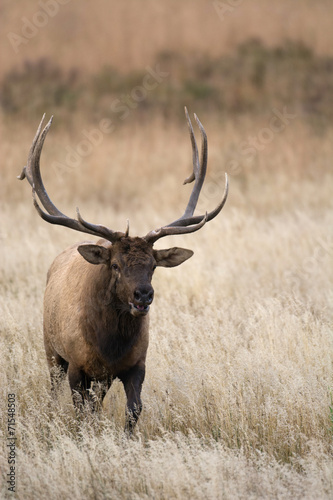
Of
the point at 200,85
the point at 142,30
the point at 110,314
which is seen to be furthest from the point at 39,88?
the point at 110,314

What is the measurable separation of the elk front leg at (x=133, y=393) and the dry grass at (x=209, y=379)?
0.36 ft

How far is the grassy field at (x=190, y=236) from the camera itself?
14.5ft

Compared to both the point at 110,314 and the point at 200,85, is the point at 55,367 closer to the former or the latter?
the point at 110,314

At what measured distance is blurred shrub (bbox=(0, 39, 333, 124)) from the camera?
68.2ft

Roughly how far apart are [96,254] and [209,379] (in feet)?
4.10

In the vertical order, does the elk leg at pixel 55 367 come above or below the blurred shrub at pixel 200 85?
below

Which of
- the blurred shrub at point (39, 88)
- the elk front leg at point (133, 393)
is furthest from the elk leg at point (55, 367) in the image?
the blurred shrub at point (39, 88)

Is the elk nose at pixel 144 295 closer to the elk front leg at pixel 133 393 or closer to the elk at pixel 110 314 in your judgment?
the elk at pixel 110 314

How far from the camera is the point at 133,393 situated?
4953 mm

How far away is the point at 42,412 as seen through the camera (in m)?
5.25

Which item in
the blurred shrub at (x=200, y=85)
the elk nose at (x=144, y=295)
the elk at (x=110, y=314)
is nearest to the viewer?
the elk nose at (x=144, y=295)

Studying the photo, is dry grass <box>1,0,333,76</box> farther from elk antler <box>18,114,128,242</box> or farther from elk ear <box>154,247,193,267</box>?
elk ear <box>154,247,193,267</box>

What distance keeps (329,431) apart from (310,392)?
387 mm

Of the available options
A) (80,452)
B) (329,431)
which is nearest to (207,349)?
(329,431)
